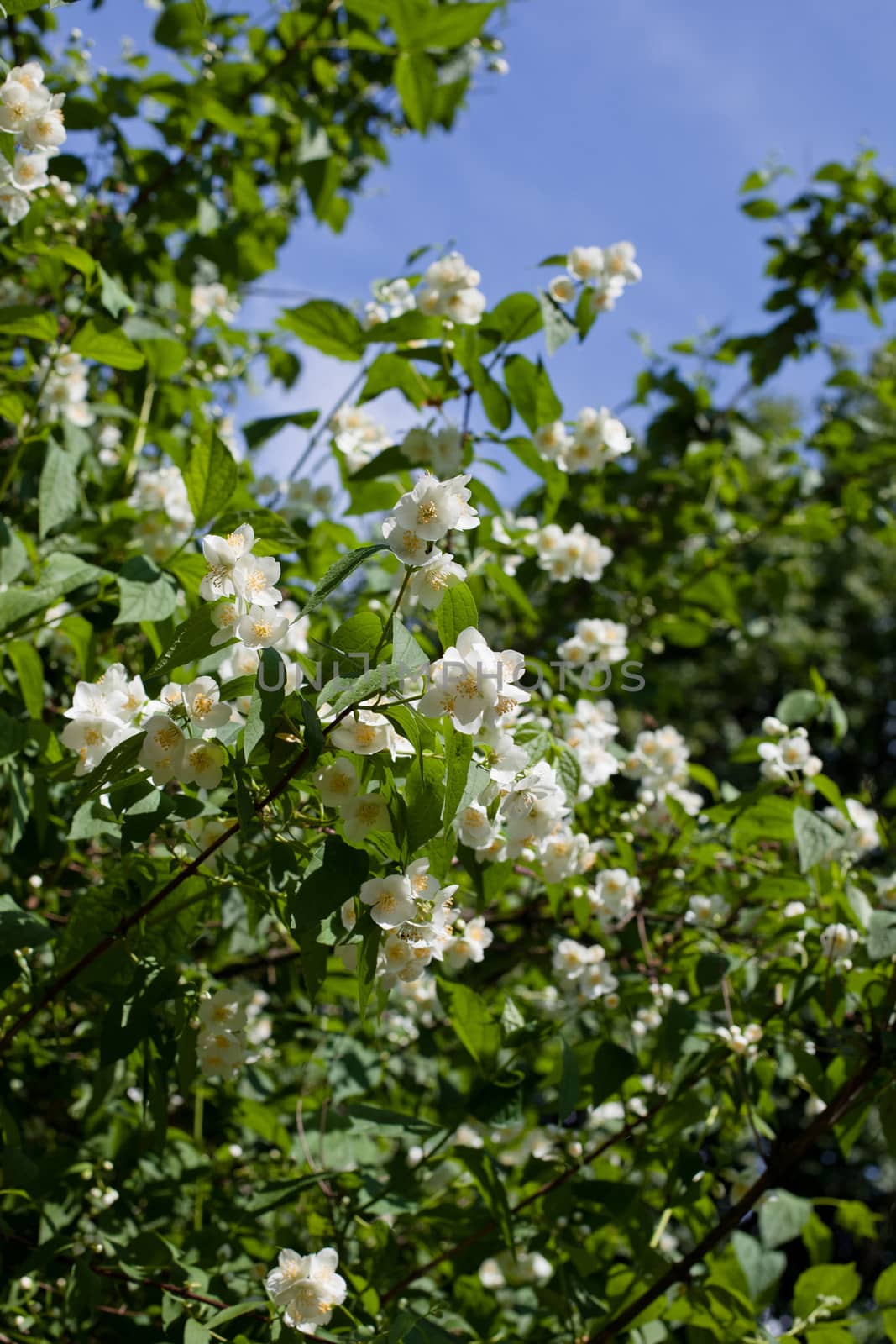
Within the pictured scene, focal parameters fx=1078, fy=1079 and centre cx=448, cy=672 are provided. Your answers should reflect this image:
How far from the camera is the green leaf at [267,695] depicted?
1133 mm

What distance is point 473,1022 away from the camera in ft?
5.98

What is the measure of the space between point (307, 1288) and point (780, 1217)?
1163 mm

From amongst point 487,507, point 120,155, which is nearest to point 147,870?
point 487,507

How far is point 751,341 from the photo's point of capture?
161 inches

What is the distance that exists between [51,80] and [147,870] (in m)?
2.25

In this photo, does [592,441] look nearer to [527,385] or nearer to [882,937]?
[527,385]

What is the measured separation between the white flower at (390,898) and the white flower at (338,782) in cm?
10

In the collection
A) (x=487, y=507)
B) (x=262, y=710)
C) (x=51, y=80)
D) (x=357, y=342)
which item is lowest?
(x=262, y=710)

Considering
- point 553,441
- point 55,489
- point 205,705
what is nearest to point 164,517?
point 55,489

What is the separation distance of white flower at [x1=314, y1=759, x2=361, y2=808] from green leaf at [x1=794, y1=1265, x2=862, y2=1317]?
153 cm

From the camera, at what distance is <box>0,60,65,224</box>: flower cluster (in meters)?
1.68

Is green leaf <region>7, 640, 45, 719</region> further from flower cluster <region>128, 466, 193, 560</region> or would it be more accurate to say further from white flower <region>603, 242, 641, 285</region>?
white flower <region>603, 242, 641, 285</region>

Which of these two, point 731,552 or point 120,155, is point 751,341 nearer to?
point 731,552

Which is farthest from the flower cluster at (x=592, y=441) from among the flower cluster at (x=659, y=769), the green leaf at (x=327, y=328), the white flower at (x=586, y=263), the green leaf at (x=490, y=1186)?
the green leaf at (x=490, y=1186)
